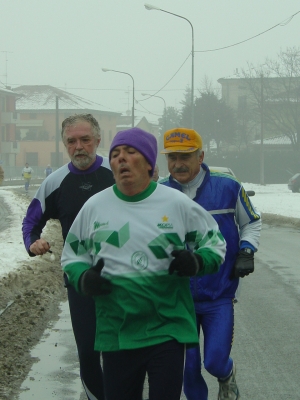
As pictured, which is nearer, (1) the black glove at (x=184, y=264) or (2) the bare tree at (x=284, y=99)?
(1) the black glove at (x=184, y=264)

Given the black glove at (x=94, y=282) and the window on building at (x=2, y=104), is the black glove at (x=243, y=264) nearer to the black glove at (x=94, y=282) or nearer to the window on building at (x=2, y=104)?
the black glove at (x=94, y=282)

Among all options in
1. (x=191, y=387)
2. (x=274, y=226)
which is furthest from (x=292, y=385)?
(x=274, y=226)

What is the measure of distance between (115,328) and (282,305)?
6.66 meters

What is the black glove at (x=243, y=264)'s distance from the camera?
4.68 m

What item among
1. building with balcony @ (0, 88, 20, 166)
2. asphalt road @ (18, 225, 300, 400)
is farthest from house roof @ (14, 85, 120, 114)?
asphalt road @ (18, 225, 300, 400)

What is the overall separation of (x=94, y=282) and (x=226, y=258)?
1596 millimetres

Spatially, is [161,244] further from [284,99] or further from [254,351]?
[284,99]

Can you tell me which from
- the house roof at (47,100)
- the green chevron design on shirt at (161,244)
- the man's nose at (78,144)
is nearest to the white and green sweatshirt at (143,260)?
the green chevron design on shirt at (161,244)

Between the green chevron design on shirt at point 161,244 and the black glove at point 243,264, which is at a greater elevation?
the green chevron design on shirt at point 161,244

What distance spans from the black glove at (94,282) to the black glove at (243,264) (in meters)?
1.41

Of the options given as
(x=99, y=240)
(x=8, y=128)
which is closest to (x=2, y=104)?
(x=8, y=128)

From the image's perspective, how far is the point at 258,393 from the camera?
5934 millimetres

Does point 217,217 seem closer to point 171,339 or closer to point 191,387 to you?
point 191,387

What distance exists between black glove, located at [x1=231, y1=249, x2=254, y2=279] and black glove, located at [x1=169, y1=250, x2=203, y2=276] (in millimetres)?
1312
